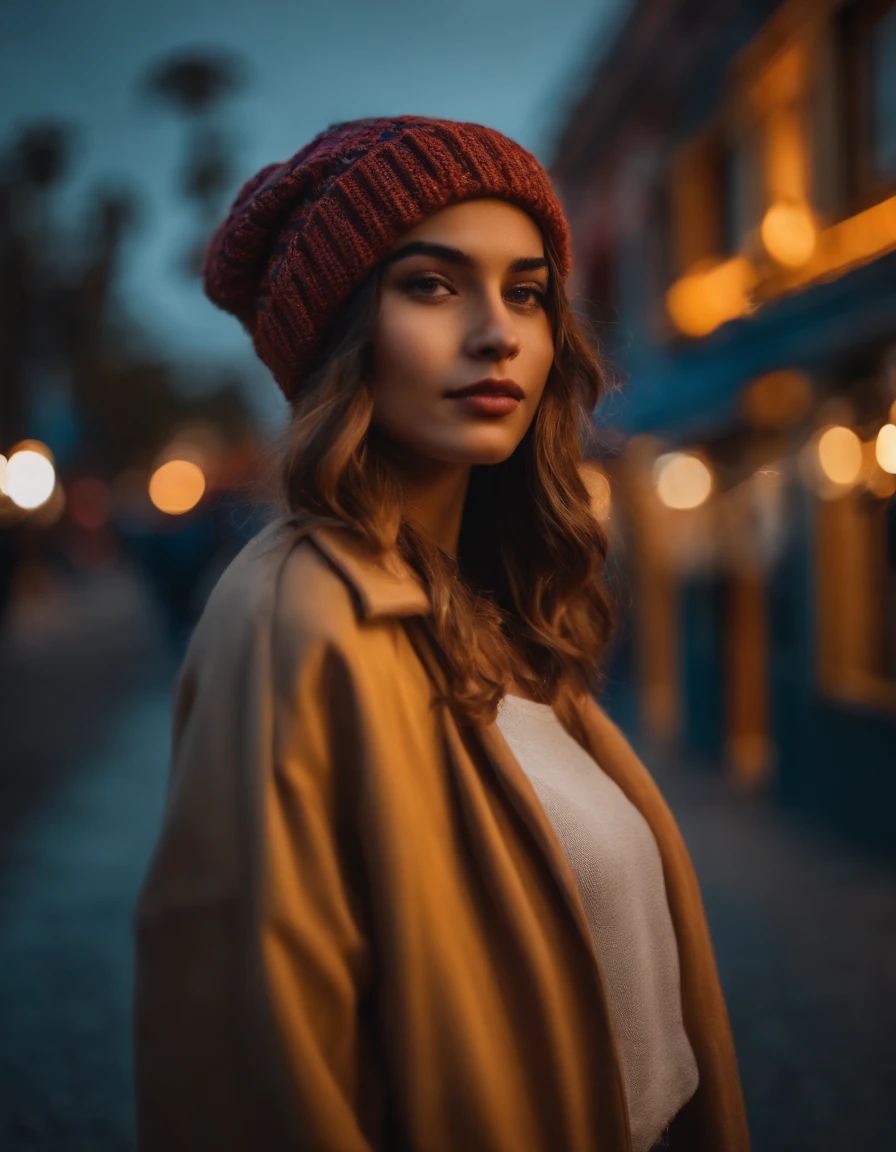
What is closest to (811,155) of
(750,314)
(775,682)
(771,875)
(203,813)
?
(750,314)

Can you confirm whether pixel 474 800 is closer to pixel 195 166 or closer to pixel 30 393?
pixel 30 393

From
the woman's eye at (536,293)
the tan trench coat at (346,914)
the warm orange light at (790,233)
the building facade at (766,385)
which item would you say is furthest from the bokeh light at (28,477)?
the tan trench coat at (346,914)

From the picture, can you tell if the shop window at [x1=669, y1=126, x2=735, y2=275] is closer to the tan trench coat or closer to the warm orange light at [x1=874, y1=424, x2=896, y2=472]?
→ the warm orange light at [x1=874, y1=424, x2=896, y2=472]

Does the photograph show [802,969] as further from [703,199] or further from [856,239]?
[703,199]

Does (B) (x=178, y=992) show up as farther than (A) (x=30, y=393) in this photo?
No

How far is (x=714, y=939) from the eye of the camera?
4695mm

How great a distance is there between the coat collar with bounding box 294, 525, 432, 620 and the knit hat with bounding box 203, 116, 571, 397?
35 centimetres

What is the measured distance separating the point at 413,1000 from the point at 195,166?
1914 centimetres

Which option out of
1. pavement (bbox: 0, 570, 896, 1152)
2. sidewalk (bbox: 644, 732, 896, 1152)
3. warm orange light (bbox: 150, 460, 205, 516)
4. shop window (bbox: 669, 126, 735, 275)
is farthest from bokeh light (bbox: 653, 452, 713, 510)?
warm orange light (bbox: 150, 460, 205, 516)

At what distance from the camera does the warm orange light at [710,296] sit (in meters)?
7.31

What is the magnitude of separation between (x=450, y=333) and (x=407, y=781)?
0.66m

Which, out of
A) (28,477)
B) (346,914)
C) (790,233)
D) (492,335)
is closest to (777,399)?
(790,233)

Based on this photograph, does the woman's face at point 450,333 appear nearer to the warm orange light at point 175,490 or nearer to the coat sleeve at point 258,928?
the coat sleeve at point 258,928

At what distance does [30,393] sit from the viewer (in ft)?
55.8
